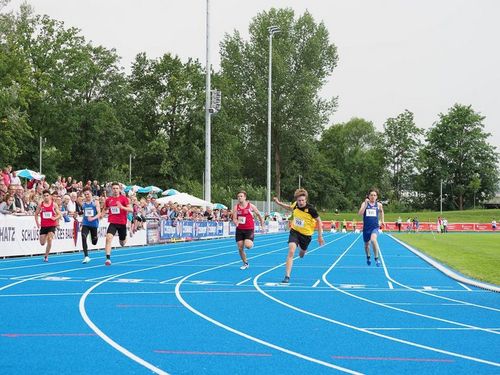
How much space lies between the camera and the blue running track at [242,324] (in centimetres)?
636

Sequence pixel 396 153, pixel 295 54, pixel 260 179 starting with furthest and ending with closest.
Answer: pixel 396 153
pixel 260 179
pixel 295 54

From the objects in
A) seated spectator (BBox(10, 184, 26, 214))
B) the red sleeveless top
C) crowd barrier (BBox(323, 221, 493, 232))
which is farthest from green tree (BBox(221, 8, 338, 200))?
the red sleeveless top

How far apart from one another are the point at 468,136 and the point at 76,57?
253 feet

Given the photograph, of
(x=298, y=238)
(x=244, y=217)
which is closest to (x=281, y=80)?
(x=244, y=217)

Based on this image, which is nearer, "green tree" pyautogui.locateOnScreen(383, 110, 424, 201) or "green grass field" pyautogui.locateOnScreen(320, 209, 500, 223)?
"green grass field" pyautogui.locateOnScreen(320, 209, 500, 223)

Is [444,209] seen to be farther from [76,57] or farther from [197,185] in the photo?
[76,57]

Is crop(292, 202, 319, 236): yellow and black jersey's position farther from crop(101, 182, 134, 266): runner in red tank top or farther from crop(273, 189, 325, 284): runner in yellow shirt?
crop(101, 182, 134, 266): runner in red tank top

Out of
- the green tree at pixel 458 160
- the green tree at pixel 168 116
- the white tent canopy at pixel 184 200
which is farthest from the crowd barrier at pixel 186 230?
the green tree at pixel 458 160

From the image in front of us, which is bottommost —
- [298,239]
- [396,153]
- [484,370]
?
[484,370]

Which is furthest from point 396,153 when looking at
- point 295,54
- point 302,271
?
point 302,271

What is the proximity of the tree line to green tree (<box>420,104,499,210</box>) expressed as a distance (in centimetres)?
3027

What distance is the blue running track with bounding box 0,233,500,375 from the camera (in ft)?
20.9

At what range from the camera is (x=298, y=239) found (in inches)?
538

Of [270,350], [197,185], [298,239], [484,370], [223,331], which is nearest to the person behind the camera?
[484,370]
